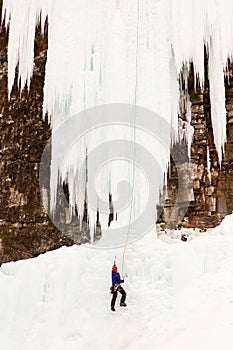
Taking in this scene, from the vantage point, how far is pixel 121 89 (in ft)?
28.6

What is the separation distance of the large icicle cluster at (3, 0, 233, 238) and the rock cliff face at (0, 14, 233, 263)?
1.24 feet

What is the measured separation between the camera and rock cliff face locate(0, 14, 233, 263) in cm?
905

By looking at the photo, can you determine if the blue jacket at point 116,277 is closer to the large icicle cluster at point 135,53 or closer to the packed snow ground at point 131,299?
the packed snow ground at point 131,299

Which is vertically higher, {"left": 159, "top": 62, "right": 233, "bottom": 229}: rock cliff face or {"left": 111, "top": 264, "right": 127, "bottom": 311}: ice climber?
{"left": 159, "top": 62, "right": 233, "bottom": 229}: rock cliff face

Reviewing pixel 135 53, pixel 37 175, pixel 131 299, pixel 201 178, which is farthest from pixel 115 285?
pixel 135 53

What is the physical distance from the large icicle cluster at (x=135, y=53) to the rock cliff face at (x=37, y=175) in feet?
1.24

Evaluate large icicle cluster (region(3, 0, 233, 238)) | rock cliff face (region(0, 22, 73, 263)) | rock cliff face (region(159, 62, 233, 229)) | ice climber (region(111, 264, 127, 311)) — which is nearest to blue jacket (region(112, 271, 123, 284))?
ice climber (region(111, 264, 127, 311))

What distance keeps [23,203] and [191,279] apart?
4.63 metres

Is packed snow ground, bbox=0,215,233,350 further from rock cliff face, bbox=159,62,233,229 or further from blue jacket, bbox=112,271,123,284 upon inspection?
rock cliff face, bbox=159,62,233,229

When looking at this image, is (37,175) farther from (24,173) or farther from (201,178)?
(201,178)

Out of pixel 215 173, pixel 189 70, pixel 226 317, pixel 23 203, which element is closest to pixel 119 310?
pixel 226 317

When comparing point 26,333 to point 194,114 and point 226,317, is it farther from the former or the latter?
point 194,114

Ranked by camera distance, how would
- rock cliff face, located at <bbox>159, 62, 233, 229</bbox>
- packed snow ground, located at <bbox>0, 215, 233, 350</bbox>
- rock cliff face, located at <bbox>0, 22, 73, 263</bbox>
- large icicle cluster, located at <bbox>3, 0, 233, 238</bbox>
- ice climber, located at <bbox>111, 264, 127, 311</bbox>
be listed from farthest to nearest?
1. rock cliff face, located at <bbox>0, 22, 73, 263</bbox>
2. rock cliff face, located at <bbox>159, 62, 233, 229</bbox>
3. large icicle cluster, located at <bbox>3, 0, 233, 238</bbox>
4. ice climber, located at <bbox>111, 264, 127, 311</bbox>
5. packed snow ground, located at <bbox>0, 215, 233, 350</bbox>

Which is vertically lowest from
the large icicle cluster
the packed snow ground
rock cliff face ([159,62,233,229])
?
the packed snow ground
